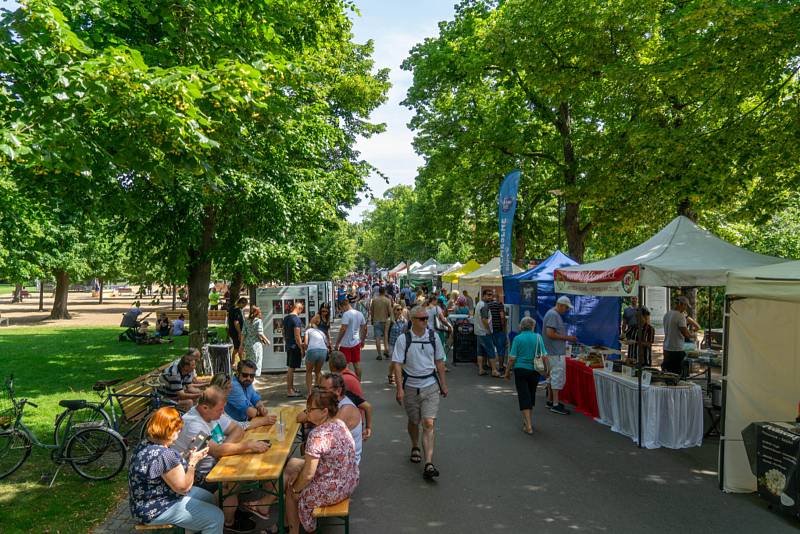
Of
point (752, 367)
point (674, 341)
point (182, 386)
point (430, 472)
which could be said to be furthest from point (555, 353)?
point (182, 386)

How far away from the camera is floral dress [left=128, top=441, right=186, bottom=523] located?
13.6ft

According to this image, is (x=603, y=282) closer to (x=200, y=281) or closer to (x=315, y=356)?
(x=315, y=356)

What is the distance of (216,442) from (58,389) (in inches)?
354

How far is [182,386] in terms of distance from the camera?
7.79 m

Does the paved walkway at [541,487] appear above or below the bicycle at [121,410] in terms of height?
below

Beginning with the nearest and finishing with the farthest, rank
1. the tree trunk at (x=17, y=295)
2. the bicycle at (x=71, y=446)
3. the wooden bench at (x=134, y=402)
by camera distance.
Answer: the bicycle at (x=71, y=446), the wooden bench at (x=134, y=402), the tree trunk at (x=17, y=295)

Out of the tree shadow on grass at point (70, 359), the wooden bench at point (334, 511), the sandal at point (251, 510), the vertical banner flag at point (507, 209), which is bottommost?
the tree shadow on grass at point (70, 359)

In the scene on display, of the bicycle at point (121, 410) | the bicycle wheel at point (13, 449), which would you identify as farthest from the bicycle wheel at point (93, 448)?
the bicycle wheel at point (13, 449)

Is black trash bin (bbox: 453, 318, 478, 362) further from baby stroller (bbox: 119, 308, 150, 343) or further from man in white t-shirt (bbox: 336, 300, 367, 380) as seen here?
baby stroller (bbox: 119, 308, 150, 343)

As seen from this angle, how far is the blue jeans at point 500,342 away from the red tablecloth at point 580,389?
2.73m

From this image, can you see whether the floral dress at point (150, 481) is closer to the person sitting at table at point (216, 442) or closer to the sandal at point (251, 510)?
the person sitting at table at point (216, 442)

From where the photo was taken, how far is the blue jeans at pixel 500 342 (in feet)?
43.8

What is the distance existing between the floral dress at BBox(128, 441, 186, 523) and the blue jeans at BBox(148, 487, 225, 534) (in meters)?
0.05

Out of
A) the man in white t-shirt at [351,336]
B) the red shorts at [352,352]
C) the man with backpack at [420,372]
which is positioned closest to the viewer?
the man with backpack at [420,372]
